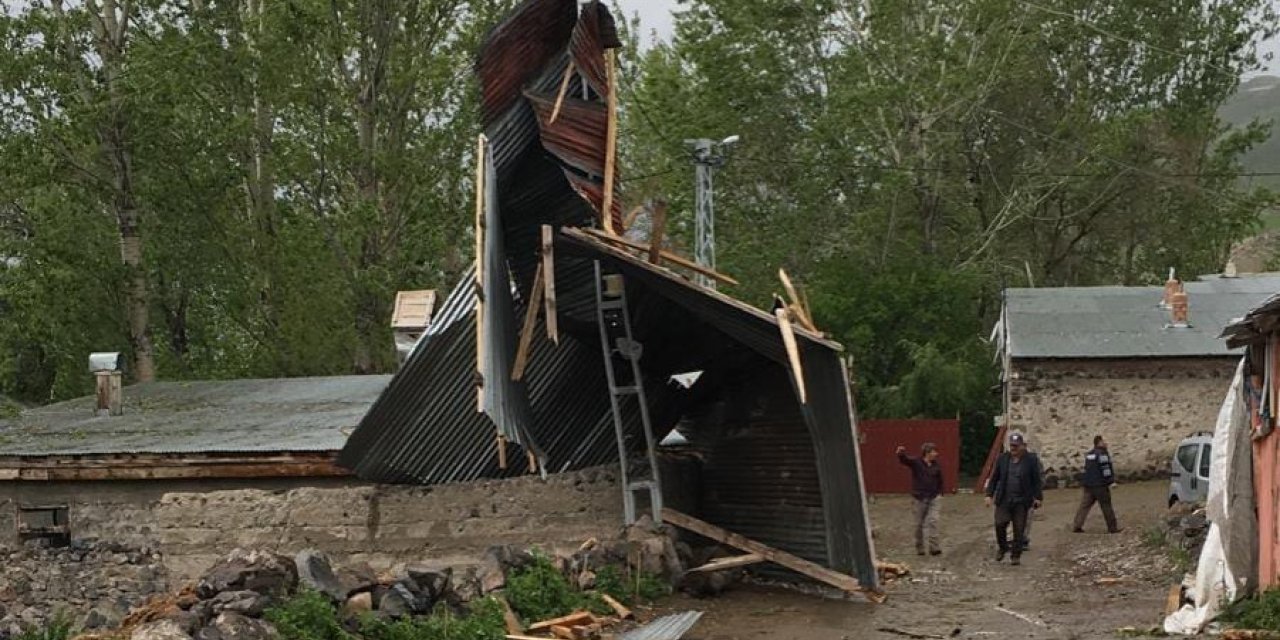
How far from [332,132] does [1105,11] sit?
25.4m

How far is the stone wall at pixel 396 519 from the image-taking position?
648 inches

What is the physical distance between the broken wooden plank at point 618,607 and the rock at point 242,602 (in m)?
3.73

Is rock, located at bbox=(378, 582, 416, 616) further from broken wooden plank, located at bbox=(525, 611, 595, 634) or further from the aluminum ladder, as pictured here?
the aluminum ladder

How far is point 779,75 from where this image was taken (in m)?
42.2

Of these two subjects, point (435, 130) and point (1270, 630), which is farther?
point (435, 130)

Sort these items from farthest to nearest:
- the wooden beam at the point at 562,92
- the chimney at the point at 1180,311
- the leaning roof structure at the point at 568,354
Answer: the chimney at the point at 1180,311 < the wooden beam at the point at 562,92 < the leaning roof structure at the point at 568,354

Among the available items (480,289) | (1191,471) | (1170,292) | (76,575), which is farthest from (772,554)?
(1170,292)

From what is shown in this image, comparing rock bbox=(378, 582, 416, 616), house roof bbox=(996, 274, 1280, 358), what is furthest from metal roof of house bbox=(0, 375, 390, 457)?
house roof bbox=(996, 274, 1280, 358)

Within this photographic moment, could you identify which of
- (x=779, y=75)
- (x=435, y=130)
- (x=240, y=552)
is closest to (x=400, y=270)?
(x=435, y=130)

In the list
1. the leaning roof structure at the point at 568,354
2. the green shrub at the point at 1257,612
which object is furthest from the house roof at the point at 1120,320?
the green shrub at the point at 1257,612

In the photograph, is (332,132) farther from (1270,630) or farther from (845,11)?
(1270,630)

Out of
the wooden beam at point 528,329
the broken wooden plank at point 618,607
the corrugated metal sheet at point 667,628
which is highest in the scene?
the wooden beam at point 528,329

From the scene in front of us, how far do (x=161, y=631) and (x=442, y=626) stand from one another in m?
2.31

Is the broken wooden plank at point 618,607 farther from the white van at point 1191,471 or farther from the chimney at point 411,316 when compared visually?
the chimney at point 411,316
